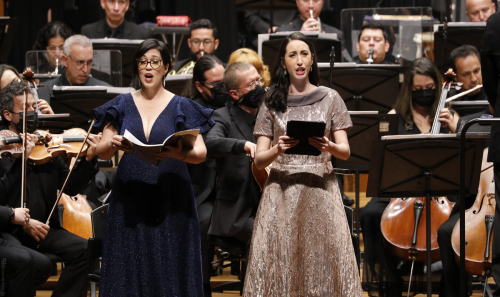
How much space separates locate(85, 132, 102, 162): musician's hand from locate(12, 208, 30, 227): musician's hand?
1.43 feet

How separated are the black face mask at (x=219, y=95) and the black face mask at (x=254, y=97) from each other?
13.8 inches

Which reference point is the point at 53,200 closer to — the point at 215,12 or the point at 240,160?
Result: the point at 240,160

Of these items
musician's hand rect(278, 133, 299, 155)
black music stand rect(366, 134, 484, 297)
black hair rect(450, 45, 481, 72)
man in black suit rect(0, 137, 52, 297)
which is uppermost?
black hair rect(450, 45, 481, 72)

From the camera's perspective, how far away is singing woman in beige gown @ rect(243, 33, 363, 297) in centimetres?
277

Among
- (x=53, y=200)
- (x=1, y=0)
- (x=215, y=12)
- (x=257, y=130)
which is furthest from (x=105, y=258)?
(x=1, y=0)

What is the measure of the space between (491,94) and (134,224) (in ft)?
5.37

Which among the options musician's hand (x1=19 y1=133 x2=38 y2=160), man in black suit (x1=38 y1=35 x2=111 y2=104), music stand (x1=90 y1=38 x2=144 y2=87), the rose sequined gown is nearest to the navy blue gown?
the rose sequined gown

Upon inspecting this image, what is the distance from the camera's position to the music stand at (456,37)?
523cm

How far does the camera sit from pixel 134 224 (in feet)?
8.93

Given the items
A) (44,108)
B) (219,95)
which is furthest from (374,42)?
(44,108)

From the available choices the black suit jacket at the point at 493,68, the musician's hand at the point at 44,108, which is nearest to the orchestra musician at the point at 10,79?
the musician's hand at the point at 44,108

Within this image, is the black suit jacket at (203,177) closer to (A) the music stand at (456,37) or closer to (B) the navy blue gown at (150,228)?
(B) the navy blue gown at (150,228)

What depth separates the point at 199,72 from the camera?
410 cm

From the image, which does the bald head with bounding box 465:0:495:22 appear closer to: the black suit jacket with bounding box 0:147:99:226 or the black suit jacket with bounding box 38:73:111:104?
the black suit jacket with bounding box 38:73:111:104
